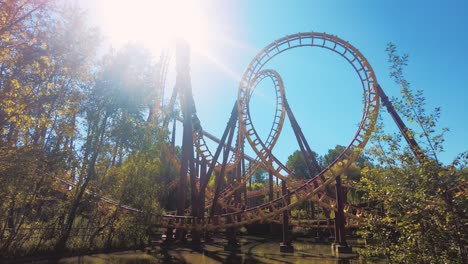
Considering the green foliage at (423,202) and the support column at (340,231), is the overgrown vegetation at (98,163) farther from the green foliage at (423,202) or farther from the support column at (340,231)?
the support column at (340,231)

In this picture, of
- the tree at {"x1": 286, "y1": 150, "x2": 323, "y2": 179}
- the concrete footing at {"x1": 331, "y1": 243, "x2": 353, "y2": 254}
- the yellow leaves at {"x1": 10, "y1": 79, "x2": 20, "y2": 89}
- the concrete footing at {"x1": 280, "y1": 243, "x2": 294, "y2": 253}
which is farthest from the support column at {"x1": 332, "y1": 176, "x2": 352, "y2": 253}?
the tree at {"x1": 286, "y1": 150, "x2": 323, "y2": 179}

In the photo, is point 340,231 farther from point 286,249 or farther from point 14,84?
point 14,84

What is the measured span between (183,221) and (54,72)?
10.6m

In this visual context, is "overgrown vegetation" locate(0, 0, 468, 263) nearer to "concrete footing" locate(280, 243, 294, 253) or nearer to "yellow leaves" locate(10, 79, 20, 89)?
"yellow leaves" locate(10, 79, 20, 89)

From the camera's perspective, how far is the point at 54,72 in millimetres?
6195

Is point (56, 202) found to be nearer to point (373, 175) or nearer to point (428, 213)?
point (373, 175)

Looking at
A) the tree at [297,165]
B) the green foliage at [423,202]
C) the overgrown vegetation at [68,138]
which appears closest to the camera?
the green foliage at [423,202]

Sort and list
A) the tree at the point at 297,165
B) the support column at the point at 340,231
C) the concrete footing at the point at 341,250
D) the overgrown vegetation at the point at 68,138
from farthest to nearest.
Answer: the tree at the point at 297,165
the support column at the point at 340,231
the concrete footing at the point at 341,250
the overgrown vegetation at the point at 68,138

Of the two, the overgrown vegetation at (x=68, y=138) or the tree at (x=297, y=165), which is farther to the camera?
the tree at (x=297, y=165)

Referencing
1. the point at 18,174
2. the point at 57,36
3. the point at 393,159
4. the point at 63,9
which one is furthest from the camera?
the point at 18,174

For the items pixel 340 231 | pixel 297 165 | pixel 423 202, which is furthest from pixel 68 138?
pixel 297 165

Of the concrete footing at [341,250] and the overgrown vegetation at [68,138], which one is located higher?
the overgrown vegetation at [68,138]

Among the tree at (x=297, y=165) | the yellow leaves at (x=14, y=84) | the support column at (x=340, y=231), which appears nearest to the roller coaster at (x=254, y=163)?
the support column at (x=340, y=231)

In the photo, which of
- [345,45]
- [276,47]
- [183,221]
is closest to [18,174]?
[183,221]
